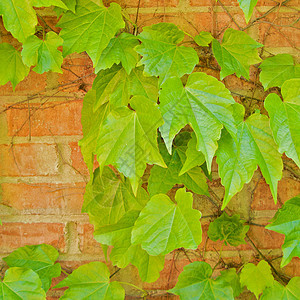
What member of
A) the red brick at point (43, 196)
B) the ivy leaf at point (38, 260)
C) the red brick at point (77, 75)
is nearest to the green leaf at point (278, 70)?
the red brick at point (77, 75)

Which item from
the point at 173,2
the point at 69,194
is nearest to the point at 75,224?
the point at 69,194

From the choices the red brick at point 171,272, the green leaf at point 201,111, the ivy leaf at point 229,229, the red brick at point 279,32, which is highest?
the red brick at point 279,32

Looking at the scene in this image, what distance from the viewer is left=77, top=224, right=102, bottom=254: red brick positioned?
734 mm

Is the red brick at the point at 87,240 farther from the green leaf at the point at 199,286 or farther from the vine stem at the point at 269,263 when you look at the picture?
the vine stem at the point at 269,263

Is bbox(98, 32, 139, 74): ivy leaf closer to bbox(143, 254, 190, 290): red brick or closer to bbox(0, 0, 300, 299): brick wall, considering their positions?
bbox(0, 0, 300, 299): brick wall

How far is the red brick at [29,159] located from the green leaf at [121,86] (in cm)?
20

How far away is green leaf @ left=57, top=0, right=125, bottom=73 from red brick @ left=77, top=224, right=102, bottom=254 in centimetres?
38

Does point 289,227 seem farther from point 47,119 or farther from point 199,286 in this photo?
point 47,119

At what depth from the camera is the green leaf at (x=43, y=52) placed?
590mm

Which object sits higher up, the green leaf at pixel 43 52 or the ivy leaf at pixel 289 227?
the green leaf at pixel 43 52

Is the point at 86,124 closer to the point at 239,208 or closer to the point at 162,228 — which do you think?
the point at 162,228

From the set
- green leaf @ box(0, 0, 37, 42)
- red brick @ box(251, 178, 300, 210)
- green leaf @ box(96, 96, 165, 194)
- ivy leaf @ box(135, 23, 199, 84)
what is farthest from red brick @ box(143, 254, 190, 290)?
green leaf @ box(0, 0, 37, 42)

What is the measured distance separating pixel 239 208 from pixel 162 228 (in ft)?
0.78

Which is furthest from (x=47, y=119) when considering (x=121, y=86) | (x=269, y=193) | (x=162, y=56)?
(x=269, y=193)
